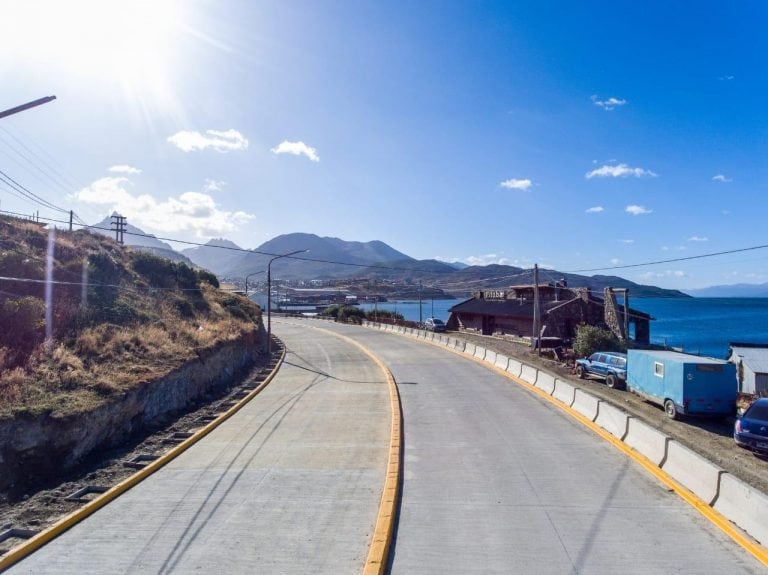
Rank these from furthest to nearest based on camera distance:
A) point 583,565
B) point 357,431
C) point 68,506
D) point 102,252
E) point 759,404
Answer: point 102,252 → point 759,404 → point 357,431 → point 68,506 → point 583,565

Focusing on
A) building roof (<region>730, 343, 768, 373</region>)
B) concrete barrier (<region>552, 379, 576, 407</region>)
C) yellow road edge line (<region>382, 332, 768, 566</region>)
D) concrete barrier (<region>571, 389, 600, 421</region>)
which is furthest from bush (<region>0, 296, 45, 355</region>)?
building roof (<region>730, 343, 768, 373</region>)

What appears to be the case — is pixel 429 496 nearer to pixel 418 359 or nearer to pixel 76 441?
pixel 76 441

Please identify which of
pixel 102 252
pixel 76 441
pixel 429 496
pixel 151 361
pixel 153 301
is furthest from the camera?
pixel 102 252

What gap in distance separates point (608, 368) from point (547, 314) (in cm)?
2320

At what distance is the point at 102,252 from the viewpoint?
32.8m

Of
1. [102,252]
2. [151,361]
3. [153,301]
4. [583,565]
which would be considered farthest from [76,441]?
[102,252]

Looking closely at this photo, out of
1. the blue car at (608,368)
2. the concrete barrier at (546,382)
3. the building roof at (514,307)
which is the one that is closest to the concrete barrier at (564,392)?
the concrete barrier at (546,382)

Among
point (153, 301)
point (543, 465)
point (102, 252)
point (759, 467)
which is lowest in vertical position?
point (759, 467)

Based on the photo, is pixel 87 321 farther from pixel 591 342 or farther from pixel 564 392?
pixel 591 342

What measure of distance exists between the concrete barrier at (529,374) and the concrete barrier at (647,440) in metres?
9.25

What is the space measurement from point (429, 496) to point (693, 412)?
45.8 feet

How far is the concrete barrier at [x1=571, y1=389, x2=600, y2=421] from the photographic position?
15.3m

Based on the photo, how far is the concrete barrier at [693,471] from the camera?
8805 millimetres

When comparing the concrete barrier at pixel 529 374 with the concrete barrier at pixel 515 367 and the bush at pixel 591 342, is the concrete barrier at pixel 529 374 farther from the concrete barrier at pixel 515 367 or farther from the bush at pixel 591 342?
the bush at pixel 591 342
